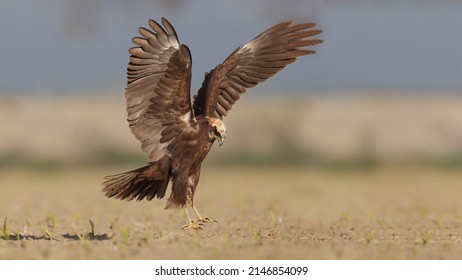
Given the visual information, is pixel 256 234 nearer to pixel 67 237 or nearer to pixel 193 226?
pixel 193 226

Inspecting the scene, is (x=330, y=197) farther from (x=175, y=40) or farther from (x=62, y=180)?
(x=62, y=180)

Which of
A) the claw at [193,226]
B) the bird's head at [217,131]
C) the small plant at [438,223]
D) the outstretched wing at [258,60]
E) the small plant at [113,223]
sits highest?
the outstretched wing at [258,60]

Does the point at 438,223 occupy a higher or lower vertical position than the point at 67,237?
higher

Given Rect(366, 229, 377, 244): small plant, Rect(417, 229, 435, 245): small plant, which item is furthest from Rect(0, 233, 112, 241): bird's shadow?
Rect(417, 229, 435, 245): small plant

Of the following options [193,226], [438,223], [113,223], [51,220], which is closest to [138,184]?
[193,226]

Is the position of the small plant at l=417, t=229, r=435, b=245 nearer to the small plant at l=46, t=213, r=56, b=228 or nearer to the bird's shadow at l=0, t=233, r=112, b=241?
the bird's shadow at l=0, t=233, r=112, b=241

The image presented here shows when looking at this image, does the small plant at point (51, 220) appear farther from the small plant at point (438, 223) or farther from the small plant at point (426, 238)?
the small plant at point (438, 223)

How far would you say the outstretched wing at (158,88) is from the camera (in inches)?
345

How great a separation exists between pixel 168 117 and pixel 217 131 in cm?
54

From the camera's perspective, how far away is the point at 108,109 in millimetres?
50875

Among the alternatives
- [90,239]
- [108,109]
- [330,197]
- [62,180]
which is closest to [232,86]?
[90,239]

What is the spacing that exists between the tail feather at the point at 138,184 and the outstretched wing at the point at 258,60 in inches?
34.9

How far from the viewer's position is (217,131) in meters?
8.70

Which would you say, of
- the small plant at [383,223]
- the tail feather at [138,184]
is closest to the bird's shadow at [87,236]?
the tail feather at [138,184]
